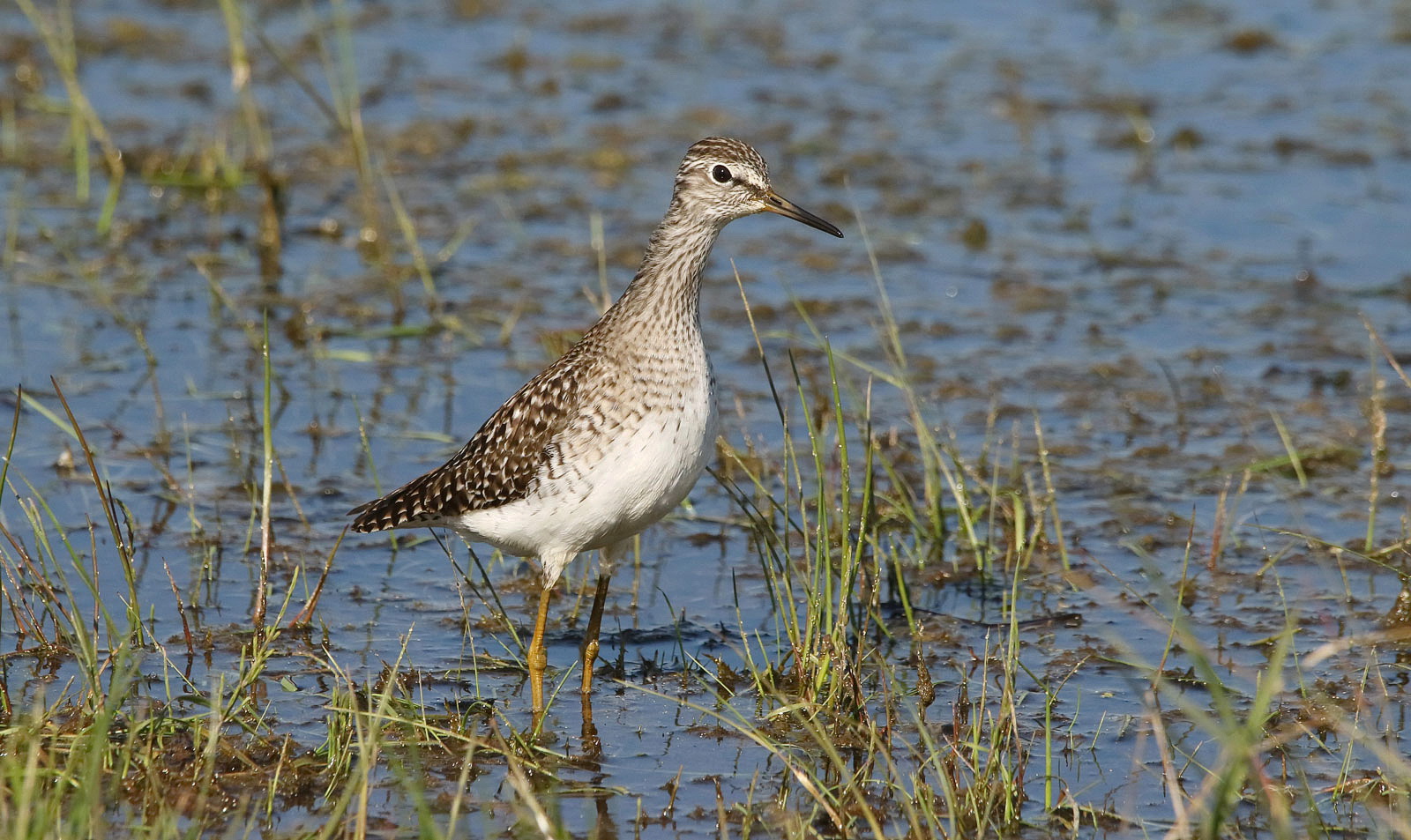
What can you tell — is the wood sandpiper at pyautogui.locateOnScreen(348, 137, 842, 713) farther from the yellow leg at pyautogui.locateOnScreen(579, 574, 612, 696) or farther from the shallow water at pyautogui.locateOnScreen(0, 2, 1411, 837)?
the shallow water at pyautogui.locateOnScreen(0, 2, 1411, 837)

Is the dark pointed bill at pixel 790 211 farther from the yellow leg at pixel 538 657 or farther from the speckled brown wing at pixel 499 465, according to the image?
the yellow leg at pixel 538 657

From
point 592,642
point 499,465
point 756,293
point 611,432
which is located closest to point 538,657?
point 592,642

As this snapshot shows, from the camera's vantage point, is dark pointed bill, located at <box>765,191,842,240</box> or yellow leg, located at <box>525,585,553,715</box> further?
dark pointed bill, located at <box>765,191,842,240</box>

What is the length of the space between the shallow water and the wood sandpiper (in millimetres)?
467

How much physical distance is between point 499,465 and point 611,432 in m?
0.58

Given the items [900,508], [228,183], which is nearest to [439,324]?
[228,183]

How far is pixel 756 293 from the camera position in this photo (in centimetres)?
1161

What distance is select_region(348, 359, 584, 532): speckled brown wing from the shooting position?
6.96 metres

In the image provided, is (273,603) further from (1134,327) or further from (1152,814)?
(1134,327)

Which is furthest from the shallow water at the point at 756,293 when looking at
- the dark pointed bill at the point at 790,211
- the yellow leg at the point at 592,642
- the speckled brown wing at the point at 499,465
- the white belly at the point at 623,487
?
the dark pointed bill at the point at 790,211

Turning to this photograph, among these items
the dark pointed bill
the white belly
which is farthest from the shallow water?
the dark pointed bill

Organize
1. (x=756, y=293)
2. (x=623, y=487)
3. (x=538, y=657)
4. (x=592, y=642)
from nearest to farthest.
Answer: (x=623, y=487)
(x=538, y=657)
(x=592, y=642)
(x=756, y=293)

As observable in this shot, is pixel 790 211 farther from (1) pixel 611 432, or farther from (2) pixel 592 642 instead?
(2) pixel 592 642

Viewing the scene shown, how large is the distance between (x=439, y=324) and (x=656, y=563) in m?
2.81
